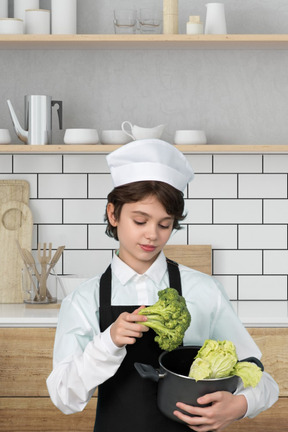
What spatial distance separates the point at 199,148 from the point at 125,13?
0.66m

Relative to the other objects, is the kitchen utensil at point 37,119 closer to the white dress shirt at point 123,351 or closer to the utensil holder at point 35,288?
the utensil holder at point 35,288

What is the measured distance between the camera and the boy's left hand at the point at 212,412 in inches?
50.9

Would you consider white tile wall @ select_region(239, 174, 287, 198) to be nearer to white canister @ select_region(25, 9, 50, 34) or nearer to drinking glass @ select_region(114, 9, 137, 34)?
drinking glass @ select_region(114, 9, 137, 34)

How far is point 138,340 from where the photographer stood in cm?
154

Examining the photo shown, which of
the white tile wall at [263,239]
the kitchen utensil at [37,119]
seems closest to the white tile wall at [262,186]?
the white tile wall at [263,239]

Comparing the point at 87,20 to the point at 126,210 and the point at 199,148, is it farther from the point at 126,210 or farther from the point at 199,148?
the point at 126,210

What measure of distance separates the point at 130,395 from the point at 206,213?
1.76 metres

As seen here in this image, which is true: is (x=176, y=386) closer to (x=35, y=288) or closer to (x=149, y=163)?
(x=149, y=163)

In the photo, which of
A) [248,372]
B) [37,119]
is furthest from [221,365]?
[37,119]

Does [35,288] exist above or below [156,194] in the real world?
below

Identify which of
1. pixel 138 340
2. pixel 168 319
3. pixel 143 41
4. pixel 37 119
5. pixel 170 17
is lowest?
pixel 138 340

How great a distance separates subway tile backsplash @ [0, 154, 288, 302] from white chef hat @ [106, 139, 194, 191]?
167 centimetres

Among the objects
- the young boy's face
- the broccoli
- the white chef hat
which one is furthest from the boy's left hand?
the white chef hat

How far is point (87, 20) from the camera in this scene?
10.3 ft
